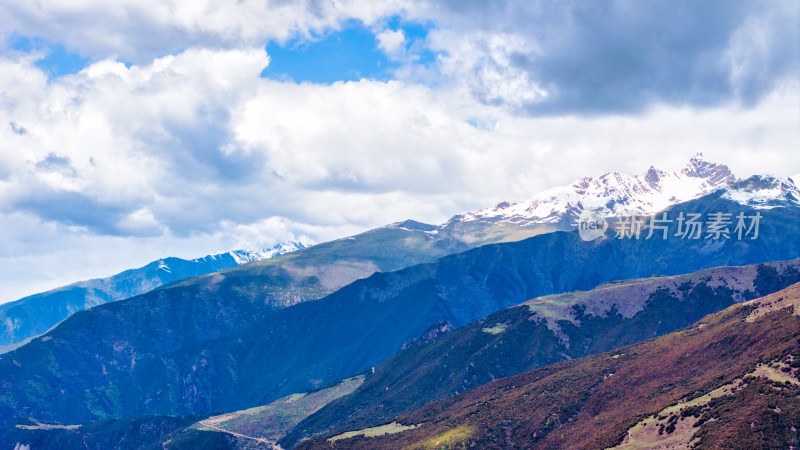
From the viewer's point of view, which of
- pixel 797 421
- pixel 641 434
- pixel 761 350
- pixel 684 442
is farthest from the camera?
pixel 761 350

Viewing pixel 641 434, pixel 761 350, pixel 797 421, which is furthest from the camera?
pixel 761 350

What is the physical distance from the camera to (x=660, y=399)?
198500 mm

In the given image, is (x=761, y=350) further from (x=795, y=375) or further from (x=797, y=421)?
(x=797, y=421)

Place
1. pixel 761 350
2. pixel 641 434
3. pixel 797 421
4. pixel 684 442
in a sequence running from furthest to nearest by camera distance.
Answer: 1. pixel 761 350
2. pixel 641 434
3. pixel 684 442
4. pixel 797 421

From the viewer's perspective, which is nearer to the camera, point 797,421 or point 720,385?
point 797,421

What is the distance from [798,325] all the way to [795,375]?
29426 mm

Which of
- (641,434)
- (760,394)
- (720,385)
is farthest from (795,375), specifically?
(641,434)

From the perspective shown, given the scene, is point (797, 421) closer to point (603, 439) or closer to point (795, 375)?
point (795, 375)

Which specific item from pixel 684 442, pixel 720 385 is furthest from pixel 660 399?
pixel 684 442

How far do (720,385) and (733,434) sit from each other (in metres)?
35.0

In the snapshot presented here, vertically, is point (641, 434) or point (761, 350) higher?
point (761, 350)

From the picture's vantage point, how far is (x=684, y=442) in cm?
16088

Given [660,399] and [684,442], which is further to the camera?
[660,399]

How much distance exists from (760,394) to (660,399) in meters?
38.6
